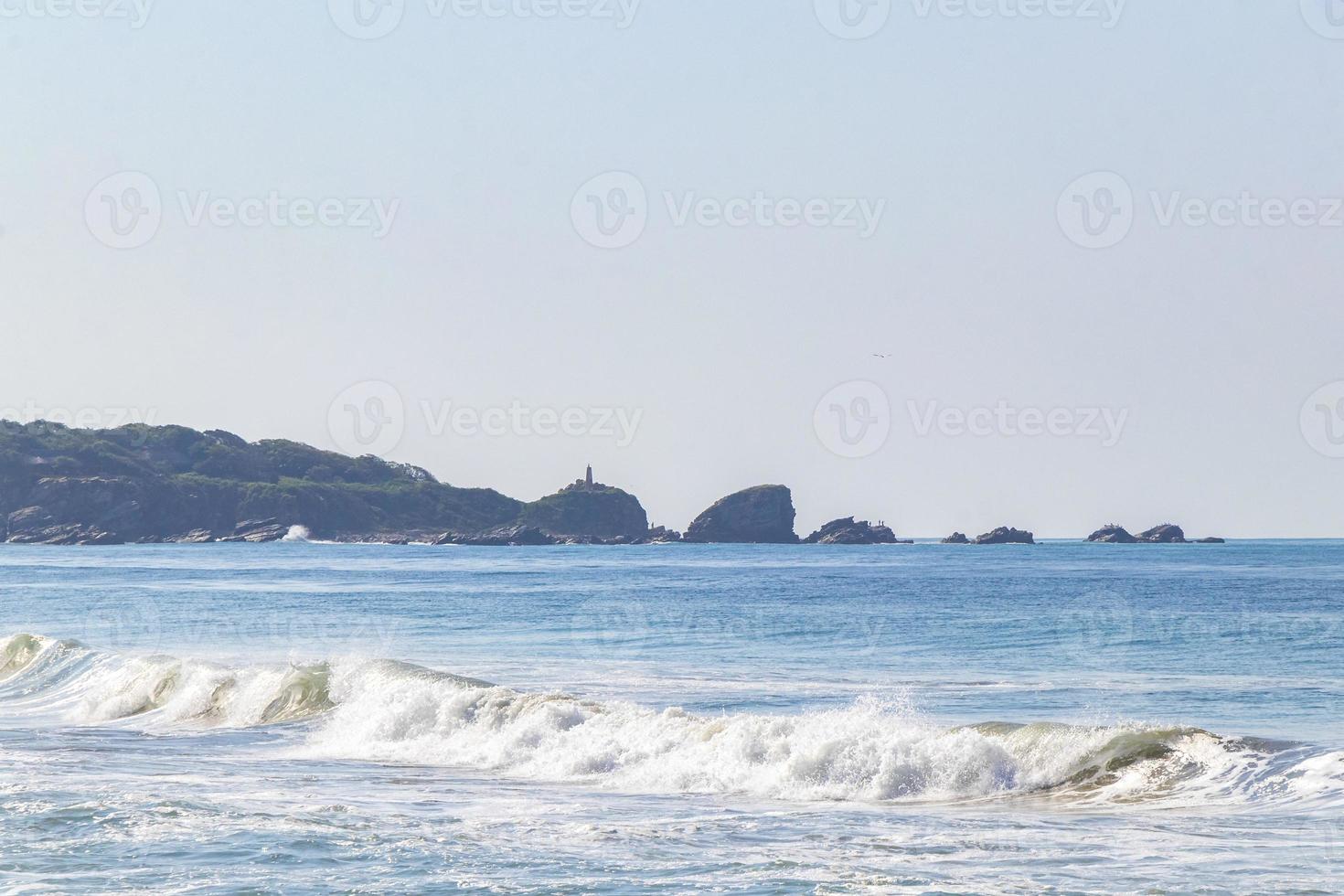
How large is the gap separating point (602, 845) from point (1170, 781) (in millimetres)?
9058

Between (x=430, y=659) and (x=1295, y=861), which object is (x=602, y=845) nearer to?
(x=1295, y=861)

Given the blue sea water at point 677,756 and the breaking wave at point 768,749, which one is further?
the breaking wave at point 768,749

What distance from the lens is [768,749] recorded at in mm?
23562

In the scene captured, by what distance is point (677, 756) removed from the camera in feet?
79.5

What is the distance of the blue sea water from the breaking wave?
0.22 feet

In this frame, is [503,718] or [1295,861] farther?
[503,718]

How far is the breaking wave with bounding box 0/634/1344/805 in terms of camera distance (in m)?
21.6

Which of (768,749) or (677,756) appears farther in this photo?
(677,756)

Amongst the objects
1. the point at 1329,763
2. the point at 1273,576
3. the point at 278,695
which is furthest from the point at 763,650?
the point at 1273,576

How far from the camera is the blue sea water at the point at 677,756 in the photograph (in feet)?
52.5

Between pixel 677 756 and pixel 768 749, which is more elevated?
pixel 768 749

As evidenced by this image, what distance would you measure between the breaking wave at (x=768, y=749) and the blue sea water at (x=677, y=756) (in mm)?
67

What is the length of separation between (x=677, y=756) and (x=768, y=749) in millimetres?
1592

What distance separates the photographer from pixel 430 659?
44.8 meters
